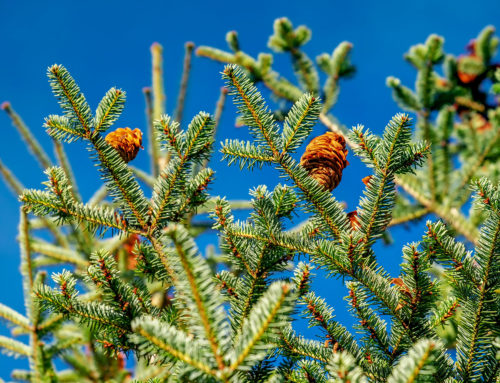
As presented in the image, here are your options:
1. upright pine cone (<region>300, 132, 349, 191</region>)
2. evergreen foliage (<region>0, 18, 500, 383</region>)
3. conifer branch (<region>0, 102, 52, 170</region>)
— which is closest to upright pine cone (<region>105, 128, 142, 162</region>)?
evergreen foliage (<region>0, 18, 500, 383</region>)

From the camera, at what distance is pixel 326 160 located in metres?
1.91

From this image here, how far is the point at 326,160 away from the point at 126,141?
0.82 metres

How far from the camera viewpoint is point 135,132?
1949 mm

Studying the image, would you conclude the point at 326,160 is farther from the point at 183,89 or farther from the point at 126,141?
the point at 183,89

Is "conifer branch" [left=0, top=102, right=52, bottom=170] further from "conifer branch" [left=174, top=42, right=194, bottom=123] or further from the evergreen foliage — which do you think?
the evergreen foliage

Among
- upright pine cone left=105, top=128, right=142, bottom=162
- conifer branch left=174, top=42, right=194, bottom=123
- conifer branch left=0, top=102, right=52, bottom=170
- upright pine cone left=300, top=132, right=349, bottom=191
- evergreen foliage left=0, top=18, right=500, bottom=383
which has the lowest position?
evergreen foliage left=0, top=18, right=500, bottom=383

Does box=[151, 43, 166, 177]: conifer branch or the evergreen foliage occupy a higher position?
box=[151, 43, 166, 177]: conifer branch

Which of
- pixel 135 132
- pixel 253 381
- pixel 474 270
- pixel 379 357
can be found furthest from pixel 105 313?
pixel 474 270

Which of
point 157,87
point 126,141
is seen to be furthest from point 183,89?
point 126,141

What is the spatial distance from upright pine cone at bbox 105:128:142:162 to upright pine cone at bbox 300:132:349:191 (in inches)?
27.9

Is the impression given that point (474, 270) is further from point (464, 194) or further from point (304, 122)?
point (464, 194)

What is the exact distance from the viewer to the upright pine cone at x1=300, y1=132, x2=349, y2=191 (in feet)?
6.12

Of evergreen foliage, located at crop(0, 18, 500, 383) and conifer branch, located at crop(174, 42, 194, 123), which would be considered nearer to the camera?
evergreen foliage, located at crop(0, 18, 500, 383)

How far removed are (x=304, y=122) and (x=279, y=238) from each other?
43 cm
